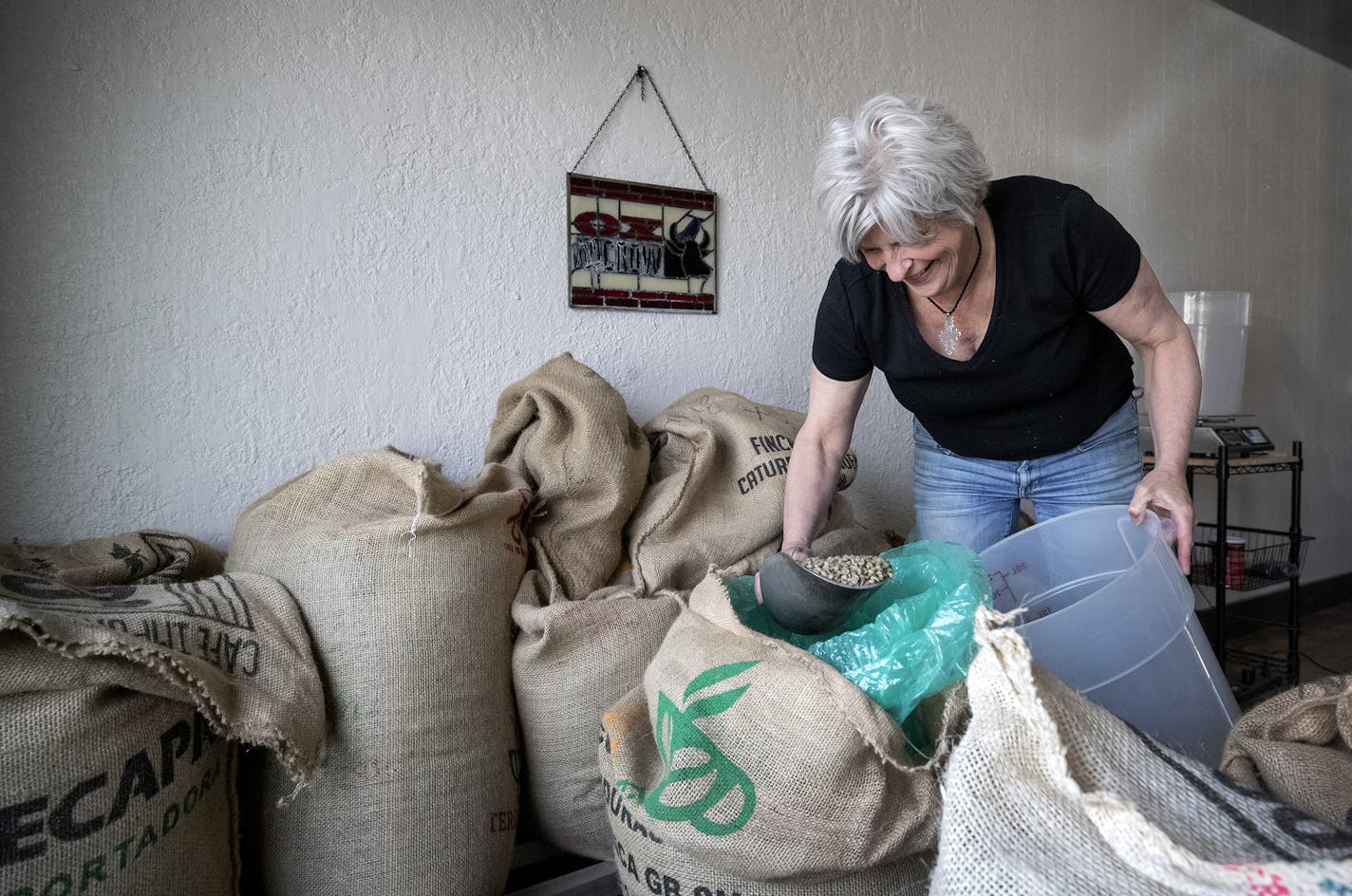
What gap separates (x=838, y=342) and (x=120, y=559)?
3.62 ft

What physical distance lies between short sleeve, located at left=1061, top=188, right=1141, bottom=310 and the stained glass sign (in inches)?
33.3

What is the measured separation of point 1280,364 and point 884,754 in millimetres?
3469

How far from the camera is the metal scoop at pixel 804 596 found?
988mm

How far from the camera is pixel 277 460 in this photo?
1485 millimetres

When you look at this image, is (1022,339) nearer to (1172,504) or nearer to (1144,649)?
(1172,504)

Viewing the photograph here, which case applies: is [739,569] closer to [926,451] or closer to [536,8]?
[926,451]

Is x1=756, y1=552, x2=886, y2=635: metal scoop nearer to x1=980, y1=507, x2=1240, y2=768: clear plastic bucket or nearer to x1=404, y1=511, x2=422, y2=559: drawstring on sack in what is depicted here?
x1=980, y1=507, x2=1240, y2=768: clear plastic bucket

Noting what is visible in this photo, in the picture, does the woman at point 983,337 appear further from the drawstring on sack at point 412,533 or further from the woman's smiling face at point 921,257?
the drawstring on sack at point 412,533

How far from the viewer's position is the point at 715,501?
4.96 ft

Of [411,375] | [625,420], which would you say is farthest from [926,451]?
[411,375]

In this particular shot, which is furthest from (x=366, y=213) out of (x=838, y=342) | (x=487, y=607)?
(x=838, y=342)

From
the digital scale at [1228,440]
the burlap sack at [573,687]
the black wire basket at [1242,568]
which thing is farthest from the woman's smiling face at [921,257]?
the black wire basket at [1242,568]

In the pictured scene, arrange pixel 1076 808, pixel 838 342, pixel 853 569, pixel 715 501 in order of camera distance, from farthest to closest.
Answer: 1. pixel 715 501
2. pixel 838 342
3. pixel 853 569
4. pixel 1076 808

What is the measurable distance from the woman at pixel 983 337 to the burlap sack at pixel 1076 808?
513mm
